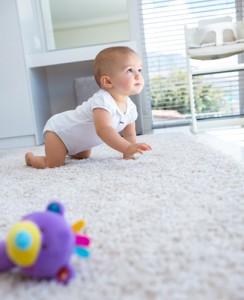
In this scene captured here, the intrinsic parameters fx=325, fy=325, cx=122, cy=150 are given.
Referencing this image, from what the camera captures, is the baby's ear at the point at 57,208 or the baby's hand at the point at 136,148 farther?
the baby's hand at the point at 136,148

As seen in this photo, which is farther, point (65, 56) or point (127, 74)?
point (65, 56)

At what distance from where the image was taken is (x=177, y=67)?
7.87 feet

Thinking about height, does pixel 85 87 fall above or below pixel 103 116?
above

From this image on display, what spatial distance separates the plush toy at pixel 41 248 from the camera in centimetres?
32

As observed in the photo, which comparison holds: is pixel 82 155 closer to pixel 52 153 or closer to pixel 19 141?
pixel 52 153

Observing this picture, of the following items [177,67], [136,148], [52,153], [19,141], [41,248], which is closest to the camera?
[41,248]

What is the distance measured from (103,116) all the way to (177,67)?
1607 mm

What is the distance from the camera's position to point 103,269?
0.36 metres

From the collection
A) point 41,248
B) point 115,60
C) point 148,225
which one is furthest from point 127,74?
point 41,248

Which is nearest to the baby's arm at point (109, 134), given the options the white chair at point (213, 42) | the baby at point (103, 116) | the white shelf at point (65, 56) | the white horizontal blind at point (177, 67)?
the baby at point (103, 116)

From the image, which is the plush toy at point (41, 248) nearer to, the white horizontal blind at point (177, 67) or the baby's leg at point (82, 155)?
the baby's leg at point (82, 155)

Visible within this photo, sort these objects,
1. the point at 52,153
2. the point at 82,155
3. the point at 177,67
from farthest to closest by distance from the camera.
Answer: the point at 177,67 < the point at 82,155 < the point at 52,153

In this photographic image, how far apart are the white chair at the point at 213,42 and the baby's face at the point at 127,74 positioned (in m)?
0.79

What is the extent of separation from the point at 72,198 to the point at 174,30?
2.02 metres
